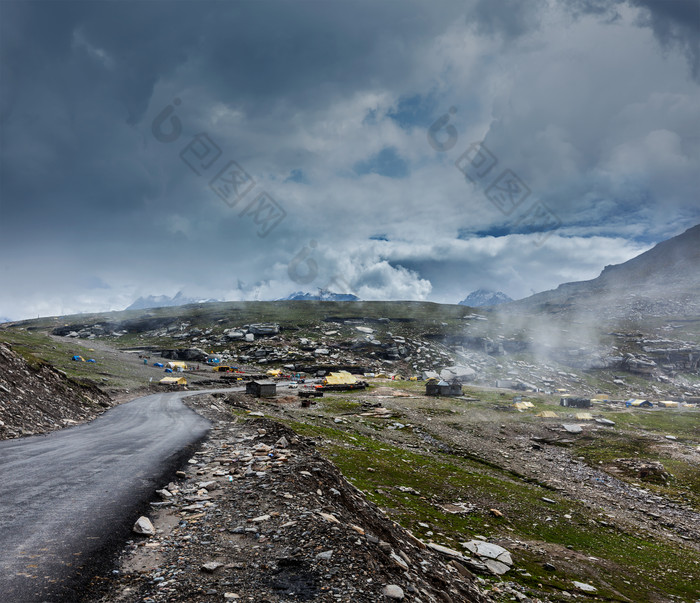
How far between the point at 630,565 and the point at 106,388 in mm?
63375

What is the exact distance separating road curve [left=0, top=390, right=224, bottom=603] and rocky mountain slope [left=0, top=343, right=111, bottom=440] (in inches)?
115

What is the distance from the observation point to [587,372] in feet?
452

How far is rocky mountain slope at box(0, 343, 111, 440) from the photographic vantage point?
878 inches

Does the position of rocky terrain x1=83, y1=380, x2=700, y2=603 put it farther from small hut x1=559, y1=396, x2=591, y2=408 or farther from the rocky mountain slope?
small hut x1=559, y1=396, x2=591, y2=408

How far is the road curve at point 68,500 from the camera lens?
6277mm

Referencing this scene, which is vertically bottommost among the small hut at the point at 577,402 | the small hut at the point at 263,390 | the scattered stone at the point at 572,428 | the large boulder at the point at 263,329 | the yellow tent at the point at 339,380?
the small hut at the point at 577,402

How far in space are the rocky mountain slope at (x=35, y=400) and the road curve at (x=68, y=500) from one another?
292cm

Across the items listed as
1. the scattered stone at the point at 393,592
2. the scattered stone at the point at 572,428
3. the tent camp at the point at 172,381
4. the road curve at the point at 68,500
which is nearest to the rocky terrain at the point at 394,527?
the scattered stone at the point at 393,592

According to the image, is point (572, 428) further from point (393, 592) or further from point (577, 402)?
point (393, 592)

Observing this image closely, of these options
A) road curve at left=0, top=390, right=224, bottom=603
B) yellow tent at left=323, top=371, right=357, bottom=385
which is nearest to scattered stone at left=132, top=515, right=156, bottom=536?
road curve at left=0, top=390, right=224, bottom=603

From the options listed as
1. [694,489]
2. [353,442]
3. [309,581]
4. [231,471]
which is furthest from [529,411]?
[309,581]

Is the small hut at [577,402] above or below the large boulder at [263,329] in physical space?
below

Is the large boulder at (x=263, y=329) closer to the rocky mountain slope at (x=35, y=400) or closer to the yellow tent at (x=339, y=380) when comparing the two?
the yellow tent at (x=339, y=380)

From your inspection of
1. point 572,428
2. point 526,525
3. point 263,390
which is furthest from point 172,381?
point 526,525
